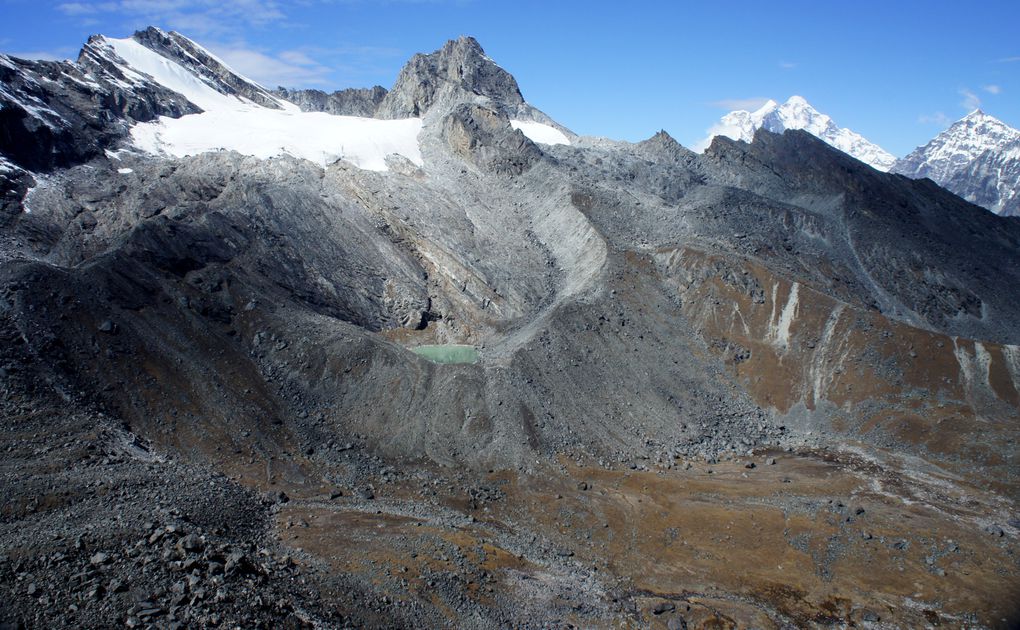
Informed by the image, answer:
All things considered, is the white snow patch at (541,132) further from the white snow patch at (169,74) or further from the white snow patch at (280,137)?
the white snow patch at (169,74)

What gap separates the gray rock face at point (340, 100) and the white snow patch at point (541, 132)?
954 inches

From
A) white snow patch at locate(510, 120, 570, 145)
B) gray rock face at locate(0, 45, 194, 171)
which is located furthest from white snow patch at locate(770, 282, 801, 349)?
gray rock face at locate(0, 45, 194, 171)

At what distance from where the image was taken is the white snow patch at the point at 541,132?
294 ft

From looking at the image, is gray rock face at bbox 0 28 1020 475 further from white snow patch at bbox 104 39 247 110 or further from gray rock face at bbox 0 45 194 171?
white snow patch at bbox 104 39 247 110

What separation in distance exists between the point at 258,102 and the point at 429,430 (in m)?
78.6

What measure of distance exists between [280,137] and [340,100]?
39.3 metres

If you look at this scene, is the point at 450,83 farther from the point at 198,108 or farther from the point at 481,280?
the point at 481,280

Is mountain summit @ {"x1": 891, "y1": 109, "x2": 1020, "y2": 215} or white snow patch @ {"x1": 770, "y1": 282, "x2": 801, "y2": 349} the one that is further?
mountain summit @ {"x1": 891, "y1": 109, "x2": 1020, "y2": 215}

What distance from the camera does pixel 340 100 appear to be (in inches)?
4291

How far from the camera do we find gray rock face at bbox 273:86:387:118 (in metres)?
105

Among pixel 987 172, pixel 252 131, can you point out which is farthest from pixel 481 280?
pixel 987 172

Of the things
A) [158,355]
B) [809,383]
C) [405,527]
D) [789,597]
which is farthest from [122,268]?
[809,383]

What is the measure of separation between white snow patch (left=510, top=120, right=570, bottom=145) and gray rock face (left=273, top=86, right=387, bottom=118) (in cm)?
2424

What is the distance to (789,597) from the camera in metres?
28.8
